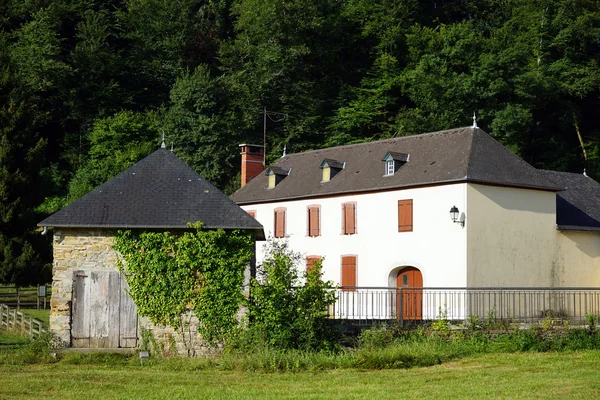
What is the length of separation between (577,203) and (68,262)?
21.9m

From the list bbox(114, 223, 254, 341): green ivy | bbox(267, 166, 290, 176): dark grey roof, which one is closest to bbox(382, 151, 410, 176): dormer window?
bbox(267, 166, 290, 176): dark grey roof

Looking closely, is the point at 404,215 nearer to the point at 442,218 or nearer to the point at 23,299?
the point at 442,218

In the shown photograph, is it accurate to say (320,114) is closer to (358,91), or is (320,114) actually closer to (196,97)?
(358,91)

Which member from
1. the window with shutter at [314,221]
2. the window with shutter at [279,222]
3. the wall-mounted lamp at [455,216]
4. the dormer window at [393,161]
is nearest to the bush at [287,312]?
the wall-mounted lamp at [455,216]

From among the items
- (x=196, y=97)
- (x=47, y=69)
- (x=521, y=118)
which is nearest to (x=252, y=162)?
(x=196, y=97)

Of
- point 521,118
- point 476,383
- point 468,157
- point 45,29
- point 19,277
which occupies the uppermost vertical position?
point 45,29

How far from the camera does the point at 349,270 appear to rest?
32.6 metres

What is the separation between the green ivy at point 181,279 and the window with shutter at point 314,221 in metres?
15.3

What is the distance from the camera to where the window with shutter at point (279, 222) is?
3553 cm

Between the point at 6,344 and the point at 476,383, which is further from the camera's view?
the point at 6,344

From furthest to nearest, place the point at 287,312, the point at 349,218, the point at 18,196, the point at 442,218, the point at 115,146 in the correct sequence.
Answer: the point at 115,146
the point at 349,218
the point at 18,196
the point at 442,218
the point at 287,312

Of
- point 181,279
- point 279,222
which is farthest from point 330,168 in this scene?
point 181,279

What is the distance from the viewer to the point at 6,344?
65.6 feet

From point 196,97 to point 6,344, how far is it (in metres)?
30.6
